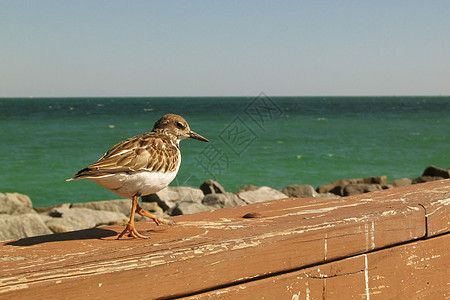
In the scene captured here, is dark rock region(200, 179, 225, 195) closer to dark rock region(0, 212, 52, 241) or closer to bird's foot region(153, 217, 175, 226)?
dark rock region(0, 212, 52, 241)

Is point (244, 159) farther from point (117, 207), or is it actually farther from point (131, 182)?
point (131, 182)

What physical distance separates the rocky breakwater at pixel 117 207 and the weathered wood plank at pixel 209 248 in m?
6.73

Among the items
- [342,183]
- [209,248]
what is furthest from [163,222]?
[342,183]

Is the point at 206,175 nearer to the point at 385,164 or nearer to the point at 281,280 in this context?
the point at 385,164

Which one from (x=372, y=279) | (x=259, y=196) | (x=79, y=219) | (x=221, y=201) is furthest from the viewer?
(x=259, y=196)

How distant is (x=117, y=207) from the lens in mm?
11766

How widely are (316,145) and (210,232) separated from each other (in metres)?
27.8

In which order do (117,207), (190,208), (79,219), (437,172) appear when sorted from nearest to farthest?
(79,219), (190,208), (117,207), (437,172)

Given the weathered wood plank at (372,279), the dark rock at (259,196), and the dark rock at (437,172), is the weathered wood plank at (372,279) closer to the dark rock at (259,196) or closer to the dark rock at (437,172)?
the dark rock at (259,196)

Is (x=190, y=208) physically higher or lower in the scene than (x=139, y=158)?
lower

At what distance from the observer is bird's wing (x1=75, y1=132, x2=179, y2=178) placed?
2.28 metres

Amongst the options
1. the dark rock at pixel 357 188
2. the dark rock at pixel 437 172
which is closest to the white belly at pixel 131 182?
the dark rock at pixel 357 188

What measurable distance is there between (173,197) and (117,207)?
161 cm

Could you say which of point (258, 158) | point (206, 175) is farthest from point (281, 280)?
point (258, 158)
